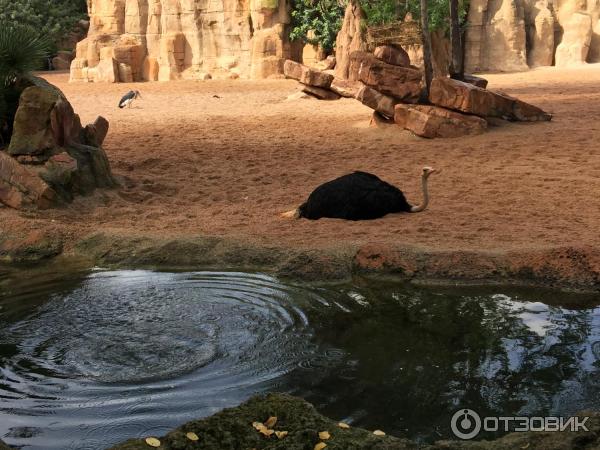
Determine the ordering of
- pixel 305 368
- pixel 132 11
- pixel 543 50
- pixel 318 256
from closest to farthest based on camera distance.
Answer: pixel 305 368 → pixel 318 256 → pixel 543 50 → pixel 132 11

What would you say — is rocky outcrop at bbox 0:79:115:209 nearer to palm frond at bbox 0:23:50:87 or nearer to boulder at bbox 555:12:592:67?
palm frond at bbox 0:23:50:87

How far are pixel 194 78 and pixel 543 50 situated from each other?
12145 mm

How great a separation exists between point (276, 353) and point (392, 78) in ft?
31.4

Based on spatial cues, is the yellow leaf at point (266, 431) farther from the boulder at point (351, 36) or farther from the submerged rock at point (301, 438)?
the boulder at point (351, 36)

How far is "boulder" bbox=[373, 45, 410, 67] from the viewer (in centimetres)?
1419

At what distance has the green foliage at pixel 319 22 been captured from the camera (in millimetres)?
25531

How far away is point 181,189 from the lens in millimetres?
10727

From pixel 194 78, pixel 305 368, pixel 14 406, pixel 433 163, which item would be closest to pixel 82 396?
pixel 14 406

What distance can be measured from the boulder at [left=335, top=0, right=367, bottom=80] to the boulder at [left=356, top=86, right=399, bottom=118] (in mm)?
7000

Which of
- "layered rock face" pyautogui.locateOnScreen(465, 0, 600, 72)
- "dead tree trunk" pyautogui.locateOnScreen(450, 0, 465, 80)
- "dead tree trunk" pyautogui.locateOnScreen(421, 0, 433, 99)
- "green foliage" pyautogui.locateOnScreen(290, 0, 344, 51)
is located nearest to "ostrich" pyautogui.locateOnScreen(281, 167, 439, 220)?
"dead tree trunk" pyautogui.locateOnScreen(421, 0, 433, 99)

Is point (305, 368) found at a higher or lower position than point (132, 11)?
lower

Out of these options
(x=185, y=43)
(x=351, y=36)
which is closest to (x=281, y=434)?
(x=351, y=36)

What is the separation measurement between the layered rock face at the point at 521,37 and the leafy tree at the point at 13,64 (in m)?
18.9

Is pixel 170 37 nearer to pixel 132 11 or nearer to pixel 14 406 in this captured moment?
pixel 132 11
